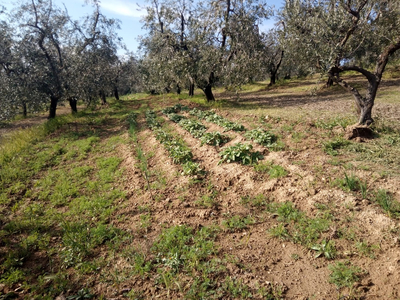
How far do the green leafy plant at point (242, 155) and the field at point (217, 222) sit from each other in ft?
0.14

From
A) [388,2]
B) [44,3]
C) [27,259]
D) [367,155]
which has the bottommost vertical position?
[27,259]

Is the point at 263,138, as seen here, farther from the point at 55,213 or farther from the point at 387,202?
the point at 55,213

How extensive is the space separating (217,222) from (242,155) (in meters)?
2.70

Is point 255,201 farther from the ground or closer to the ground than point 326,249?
farther from the ground

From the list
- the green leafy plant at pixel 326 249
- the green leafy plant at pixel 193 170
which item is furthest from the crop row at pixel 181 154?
the green leafy plant at pixel 326 249

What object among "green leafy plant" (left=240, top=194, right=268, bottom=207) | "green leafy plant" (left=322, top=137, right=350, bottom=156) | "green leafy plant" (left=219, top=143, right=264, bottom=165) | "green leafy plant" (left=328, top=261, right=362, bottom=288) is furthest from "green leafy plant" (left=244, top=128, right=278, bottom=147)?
"green leafy plant" (left=328, top=261, right=362, bottom=288)

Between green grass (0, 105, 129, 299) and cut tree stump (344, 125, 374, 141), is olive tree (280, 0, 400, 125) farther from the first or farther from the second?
green grass (0, 105, 129, 299)

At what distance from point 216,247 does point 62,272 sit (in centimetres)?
274

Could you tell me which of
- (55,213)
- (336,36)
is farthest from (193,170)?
(336,36)

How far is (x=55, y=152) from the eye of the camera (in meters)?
10.5

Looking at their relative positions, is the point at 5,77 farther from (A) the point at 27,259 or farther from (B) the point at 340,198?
(B) the point at 340,198

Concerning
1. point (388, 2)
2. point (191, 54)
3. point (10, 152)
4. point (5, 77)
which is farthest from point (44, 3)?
point (388, 2)

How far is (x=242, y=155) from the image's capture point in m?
7.08

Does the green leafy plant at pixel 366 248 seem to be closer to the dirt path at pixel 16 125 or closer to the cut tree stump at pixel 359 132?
the cut tree stump at pixel 359 132
